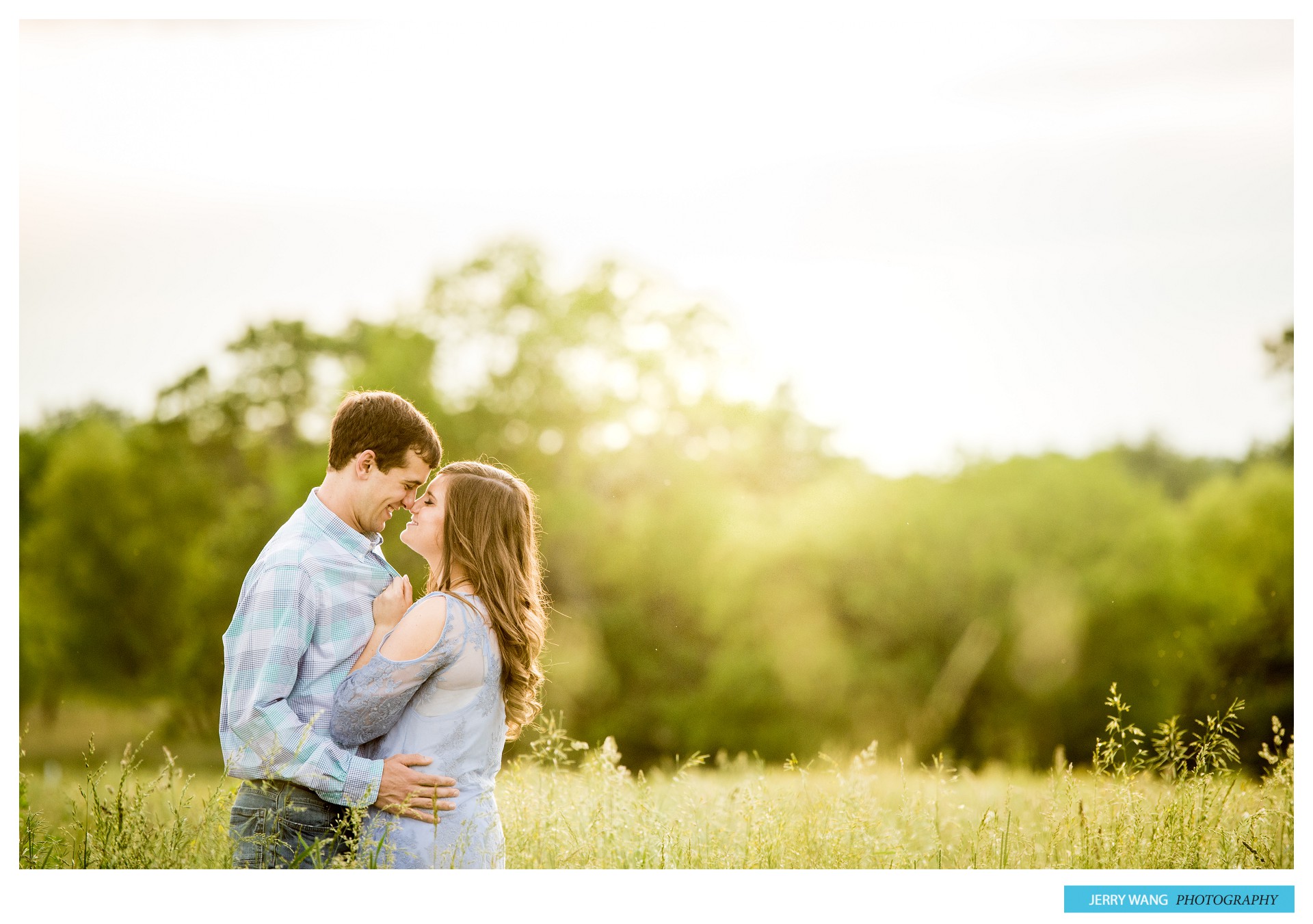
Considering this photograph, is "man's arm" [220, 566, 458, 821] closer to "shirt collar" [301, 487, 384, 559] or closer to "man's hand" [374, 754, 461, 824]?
"man's hand" [374, 754, 461, 824]

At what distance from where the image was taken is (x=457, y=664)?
3.07 metres

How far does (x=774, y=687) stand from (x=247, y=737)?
12.6 m

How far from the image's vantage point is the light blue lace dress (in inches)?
120

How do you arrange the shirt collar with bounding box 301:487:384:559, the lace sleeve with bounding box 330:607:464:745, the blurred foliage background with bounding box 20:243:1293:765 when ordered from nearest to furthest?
the lace sleeve with bounding box 330:607:464:745
the shirt collar with bounding box 301:487:384:559
the blurred foliage background with bounding box 20:243:1293:765

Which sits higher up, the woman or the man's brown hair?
the man's brown hair

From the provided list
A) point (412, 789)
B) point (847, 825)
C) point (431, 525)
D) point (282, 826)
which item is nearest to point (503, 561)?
point (431, 525)

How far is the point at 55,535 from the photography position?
15.6 m

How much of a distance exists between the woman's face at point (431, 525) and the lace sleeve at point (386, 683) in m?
0.28

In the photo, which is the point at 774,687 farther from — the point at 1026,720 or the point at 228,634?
the point at 228,634

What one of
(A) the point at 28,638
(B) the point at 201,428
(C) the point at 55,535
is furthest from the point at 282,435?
(A) the point at 28,638

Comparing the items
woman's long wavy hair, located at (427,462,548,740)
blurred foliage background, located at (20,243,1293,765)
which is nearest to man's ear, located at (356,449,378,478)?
woman's long wavy hair, located at (427,462,548,740)

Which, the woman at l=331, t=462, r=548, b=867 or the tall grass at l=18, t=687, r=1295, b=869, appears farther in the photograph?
the tall grass at l=18, t=687, r=1295, b=869

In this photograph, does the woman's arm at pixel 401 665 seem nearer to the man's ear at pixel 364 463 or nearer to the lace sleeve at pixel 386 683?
the lace sleeve at pixel 386 683

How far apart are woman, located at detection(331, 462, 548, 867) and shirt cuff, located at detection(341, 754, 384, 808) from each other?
0.09 m
